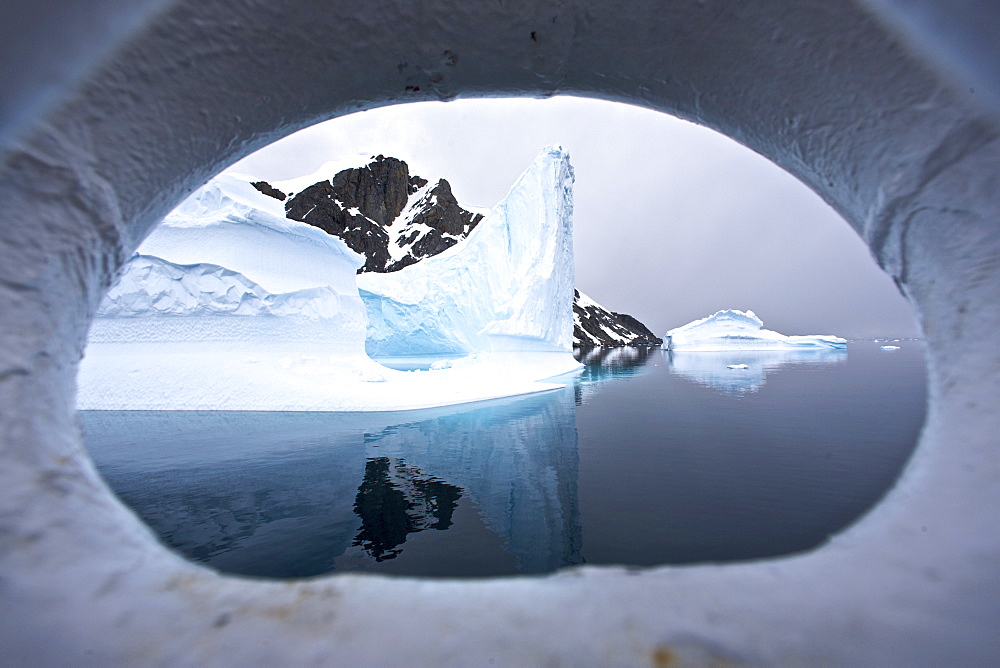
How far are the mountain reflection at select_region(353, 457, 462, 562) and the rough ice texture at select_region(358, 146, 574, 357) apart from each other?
34.9 feet

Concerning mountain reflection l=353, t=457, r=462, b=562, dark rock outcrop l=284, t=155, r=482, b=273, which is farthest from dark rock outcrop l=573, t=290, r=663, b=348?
mountain reflection l=353, t=457, r=462, b=562

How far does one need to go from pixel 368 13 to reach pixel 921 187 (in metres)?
1.63

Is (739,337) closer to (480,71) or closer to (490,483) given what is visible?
(490,483)

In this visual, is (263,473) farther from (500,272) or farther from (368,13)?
(500,272)

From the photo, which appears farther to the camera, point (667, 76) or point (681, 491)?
point (681, 491)

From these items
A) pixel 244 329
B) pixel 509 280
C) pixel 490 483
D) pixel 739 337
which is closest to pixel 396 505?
pixel 490 483

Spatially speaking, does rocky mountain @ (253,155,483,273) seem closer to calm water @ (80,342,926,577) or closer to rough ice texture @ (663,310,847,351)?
rough ice texture @ (663,310,847,351)

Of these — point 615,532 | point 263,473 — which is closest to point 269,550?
point 263,473

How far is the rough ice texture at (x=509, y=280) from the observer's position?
56.3ft

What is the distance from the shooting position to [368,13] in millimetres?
1266

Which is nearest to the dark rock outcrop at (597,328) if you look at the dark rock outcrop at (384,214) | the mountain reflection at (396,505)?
the dark rock outcrop at (384,214)

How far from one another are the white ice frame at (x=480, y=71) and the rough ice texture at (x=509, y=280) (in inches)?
590

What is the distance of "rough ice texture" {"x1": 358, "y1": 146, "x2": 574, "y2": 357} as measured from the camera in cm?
1717

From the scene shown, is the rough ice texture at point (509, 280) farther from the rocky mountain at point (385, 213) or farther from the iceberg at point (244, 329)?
the rocky mountain at point (385, 213)
